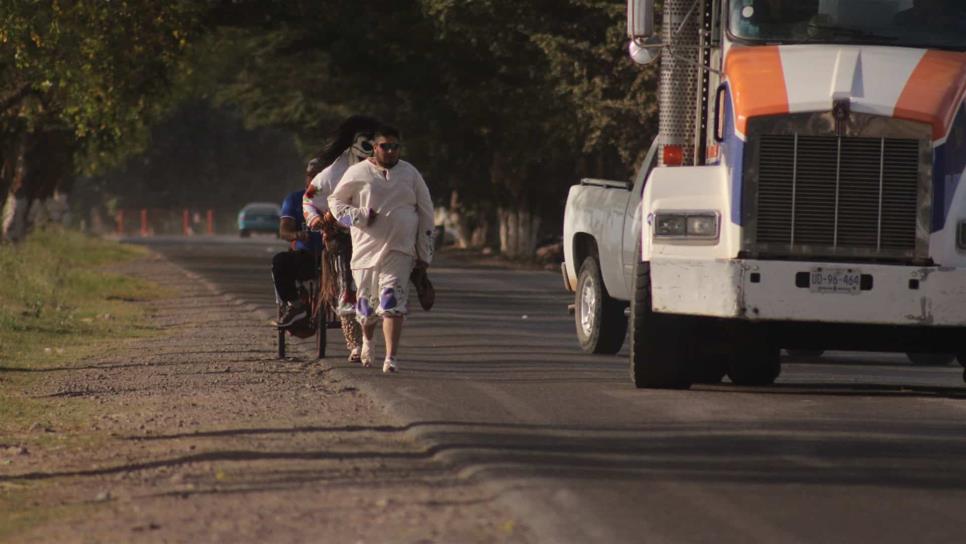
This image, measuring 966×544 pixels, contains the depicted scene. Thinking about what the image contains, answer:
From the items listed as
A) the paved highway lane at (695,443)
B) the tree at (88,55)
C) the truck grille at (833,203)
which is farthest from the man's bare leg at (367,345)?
the tree at (88,55)

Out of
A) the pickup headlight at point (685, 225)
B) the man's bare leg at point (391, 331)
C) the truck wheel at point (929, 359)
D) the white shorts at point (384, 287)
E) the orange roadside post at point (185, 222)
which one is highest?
the pickup headlight at point (685, 225)

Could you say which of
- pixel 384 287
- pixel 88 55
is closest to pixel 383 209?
pixel 384 287

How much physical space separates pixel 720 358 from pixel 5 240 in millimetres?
32319

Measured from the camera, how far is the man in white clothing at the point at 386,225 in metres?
14.8

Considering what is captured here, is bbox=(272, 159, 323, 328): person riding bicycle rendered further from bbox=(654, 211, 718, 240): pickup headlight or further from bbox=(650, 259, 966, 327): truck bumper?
bbox=(650, 259, 966, 327): truck bumper

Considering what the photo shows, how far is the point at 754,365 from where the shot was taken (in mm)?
14359

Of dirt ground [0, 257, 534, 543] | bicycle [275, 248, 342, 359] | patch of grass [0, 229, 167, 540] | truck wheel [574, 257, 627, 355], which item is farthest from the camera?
truck wheel [574, 257, 627, 355]

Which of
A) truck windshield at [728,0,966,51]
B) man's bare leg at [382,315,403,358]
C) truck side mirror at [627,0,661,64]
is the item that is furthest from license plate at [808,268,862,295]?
man's bare leg at [382,315,403,358]

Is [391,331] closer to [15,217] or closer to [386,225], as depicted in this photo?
[386,225]

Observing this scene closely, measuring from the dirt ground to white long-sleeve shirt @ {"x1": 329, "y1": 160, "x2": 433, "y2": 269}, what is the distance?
3.56ft

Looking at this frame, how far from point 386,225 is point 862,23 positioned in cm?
378

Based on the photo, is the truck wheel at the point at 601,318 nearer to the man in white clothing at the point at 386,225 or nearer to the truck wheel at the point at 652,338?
the man in white clothing at the point at 386,225

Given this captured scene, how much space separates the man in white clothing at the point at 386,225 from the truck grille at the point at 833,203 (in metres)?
3.05

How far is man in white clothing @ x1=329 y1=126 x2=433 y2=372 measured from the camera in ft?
48.6
